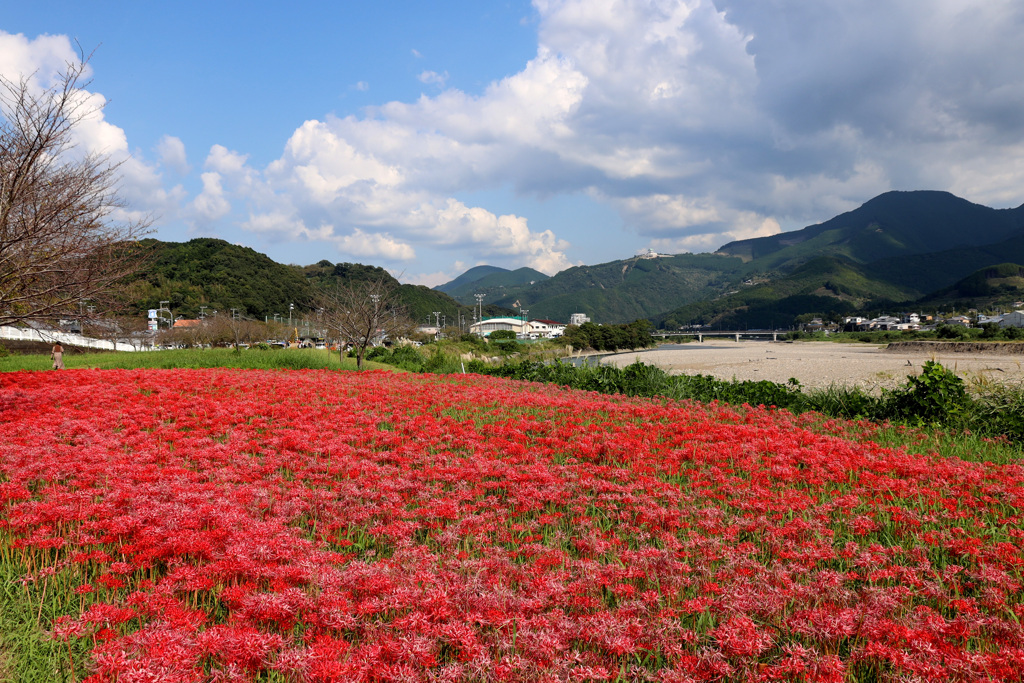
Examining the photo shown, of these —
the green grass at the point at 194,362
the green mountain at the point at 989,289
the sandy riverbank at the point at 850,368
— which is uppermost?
the green mountain at the point at 989,289

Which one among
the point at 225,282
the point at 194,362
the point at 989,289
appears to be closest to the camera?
the point at 194,362

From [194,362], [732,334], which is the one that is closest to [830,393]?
[194,362]

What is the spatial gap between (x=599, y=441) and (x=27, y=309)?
1105cm

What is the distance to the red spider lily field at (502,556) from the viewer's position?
262 centimetres

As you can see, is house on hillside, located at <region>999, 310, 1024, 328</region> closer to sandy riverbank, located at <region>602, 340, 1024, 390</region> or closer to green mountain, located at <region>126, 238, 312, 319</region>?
sandy riverbank, located at <region>602, 340, 1024, 390</region>

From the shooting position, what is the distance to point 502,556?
3.79 meters

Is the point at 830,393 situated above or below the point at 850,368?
above

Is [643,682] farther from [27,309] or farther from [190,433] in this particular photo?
[27,309]

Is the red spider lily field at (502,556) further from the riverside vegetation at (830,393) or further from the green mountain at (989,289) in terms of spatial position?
the green mountain at (989,289)

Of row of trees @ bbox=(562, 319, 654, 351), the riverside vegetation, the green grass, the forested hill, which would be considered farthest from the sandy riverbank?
the forested hill

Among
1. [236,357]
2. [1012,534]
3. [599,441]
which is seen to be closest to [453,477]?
[599,441]

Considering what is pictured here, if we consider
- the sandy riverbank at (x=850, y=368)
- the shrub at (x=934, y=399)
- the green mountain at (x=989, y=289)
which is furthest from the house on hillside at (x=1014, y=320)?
the shrub at (x=934, y=399)

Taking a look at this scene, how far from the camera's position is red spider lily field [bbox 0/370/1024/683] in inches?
103

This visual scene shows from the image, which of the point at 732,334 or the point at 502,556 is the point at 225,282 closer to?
the point at 502,556
